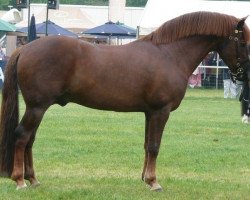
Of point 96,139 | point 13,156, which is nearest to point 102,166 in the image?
point 13,156

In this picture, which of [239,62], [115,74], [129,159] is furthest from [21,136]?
[129,159]

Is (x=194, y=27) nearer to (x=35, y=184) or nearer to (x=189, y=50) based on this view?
(x=189, y=50)

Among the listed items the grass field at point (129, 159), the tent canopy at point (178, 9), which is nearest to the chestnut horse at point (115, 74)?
the grass field at point (129, 159)

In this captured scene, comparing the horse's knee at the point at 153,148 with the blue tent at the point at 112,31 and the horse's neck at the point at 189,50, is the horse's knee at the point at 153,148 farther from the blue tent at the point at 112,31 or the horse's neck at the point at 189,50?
the blue tent at the point at 112,31

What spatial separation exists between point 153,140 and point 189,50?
1.20 meters

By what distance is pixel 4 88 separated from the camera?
9180mm

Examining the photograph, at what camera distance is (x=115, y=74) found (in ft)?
29.8

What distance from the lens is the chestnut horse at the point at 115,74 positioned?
888cm

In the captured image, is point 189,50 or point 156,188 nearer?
point 156,188

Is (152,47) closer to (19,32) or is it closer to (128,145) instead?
(128,145)

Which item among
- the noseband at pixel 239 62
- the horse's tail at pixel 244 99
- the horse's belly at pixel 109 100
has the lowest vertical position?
the horse's tail at pixel 244 99

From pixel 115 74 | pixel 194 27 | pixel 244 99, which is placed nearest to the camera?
pixel 115 74

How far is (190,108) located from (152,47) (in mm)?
13844

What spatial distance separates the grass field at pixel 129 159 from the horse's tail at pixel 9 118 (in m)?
0.31
